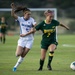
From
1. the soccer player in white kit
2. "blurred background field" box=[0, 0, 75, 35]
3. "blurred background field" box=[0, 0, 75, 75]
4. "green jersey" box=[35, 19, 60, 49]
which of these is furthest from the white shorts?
"blurred background field" box=[0, 0, 75, 35]

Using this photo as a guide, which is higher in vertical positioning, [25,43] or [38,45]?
[25,43]

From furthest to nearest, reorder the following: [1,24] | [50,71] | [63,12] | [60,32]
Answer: [63,12], [60,32], [1,24], [50,71]

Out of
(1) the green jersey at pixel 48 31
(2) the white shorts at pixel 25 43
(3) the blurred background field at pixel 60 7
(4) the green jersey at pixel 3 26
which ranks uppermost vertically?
(1) the green jersey at pixel 48 31

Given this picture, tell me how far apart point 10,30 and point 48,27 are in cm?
3497

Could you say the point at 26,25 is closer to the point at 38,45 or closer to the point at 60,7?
the point at 38,45

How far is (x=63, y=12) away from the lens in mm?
63500

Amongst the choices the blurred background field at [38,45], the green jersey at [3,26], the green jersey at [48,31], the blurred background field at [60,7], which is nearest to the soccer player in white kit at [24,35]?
the green jersey at [48,31]

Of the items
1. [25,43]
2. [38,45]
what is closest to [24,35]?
[25,43]

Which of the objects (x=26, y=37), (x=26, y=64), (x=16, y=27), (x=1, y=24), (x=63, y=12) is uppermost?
(x=26, y=37)

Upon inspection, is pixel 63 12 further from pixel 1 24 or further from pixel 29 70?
pixel 29 70

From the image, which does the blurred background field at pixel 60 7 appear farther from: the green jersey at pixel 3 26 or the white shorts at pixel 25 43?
the white shorts at pixel 25 43

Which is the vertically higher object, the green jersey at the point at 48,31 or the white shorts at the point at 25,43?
the green jersey at the point at 48,31

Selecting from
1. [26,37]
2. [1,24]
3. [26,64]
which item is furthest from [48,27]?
[1,24]

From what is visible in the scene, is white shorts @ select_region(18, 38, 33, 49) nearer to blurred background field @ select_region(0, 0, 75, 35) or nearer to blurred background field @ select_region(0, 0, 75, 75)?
blurred background field @ select_region(0, 0, 75, 75)
